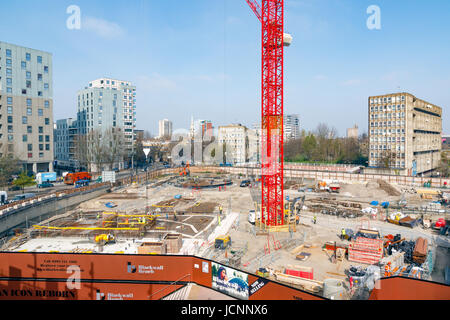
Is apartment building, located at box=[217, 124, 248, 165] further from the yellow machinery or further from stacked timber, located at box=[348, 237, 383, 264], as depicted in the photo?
stacked timber, located at box=[348, 237, 383, 264]

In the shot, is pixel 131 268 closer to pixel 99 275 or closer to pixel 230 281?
pixel 99 275

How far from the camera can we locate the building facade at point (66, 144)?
2640 inches

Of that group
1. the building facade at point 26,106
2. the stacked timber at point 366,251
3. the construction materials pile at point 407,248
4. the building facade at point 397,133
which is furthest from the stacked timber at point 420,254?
the building facade at point 26,106

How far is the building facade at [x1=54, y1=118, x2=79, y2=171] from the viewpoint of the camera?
67062 millimetres

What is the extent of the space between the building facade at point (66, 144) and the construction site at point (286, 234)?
34.3 metres

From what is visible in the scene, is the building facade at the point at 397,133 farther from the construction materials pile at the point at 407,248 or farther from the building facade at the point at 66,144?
the building facade at the point at 66,144

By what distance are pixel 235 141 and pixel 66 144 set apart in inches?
1622

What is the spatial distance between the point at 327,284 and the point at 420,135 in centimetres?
5517

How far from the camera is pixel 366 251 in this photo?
17453mm

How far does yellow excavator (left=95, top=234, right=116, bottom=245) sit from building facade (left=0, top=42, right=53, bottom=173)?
1126 inches

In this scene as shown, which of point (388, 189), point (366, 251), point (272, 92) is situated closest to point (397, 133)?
point (388, 189)

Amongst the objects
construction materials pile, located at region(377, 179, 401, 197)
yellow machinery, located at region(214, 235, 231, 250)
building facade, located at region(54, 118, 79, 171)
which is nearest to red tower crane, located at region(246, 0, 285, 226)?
yellow machinery, located at region(214, 235, 231, 250)
